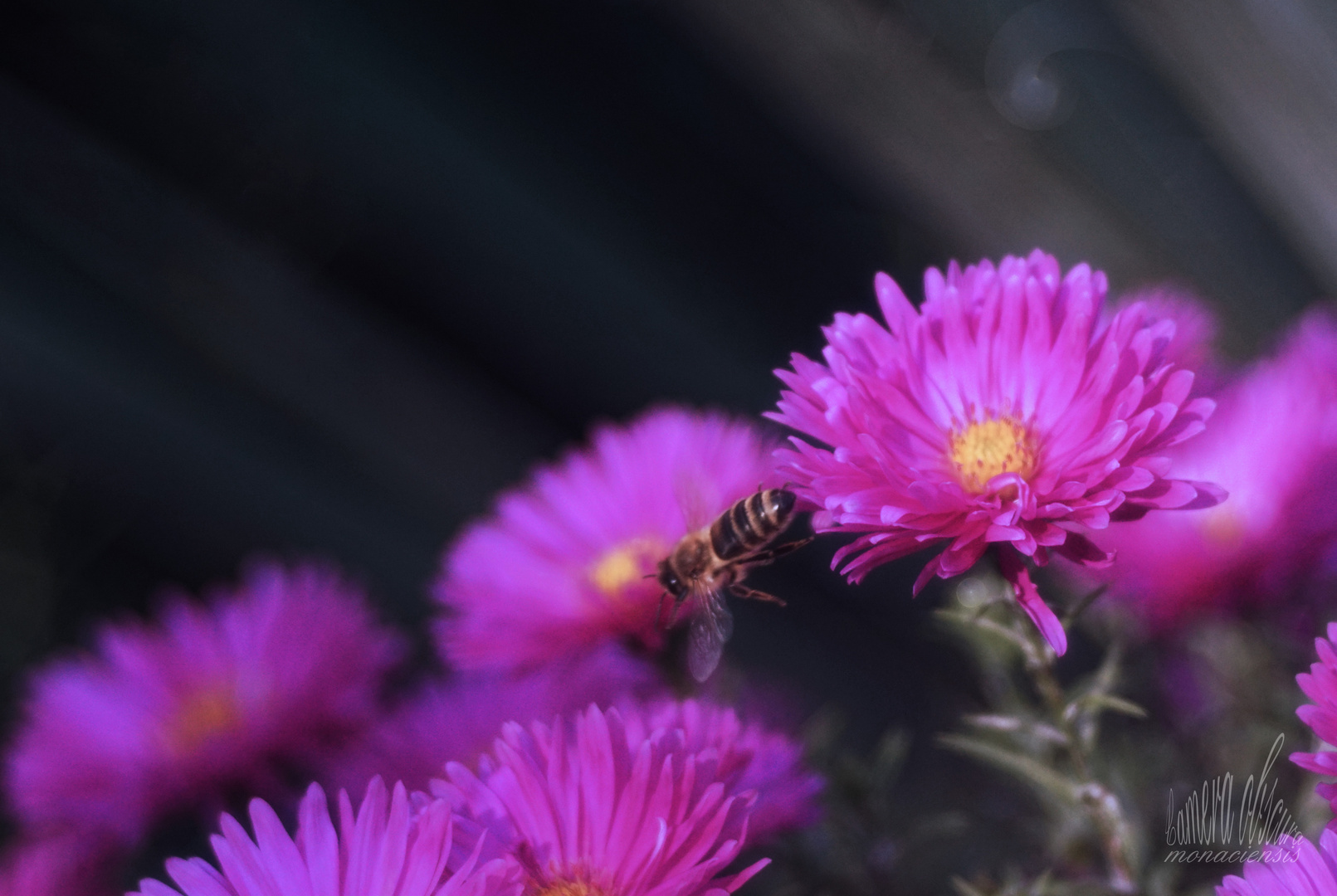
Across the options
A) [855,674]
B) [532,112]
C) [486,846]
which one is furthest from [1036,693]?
[532,112]

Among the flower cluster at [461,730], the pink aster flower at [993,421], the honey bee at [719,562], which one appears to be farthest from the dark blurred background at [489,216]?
the pink aster flower at [993,421]

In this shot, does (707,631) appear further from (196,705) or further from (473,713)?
(196,705)

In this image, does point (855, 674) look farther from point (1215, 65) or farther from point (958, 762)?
point (1215, 65)

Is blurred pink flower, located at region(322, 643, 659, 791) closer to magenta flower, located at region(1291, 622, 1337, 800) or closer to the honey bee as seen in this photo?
the honey bee

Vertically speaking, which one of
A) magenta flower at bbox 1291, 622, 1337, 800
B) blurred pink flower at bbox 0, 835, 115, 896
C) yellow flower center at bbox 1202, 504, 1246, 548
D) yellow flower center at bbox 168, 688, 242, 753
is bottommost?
magenta flower at bbox 1291, 622, 1337, 800

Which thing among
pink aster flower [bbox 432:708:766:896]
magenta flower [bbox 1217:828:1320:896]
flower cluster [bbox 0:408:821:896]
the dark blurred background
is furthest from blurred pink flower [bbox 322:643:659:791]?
the dark blurred background

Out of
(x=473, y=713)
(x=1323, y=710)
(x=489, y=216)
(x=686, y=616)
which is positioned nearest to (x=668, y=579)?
(x=686, y=616)
